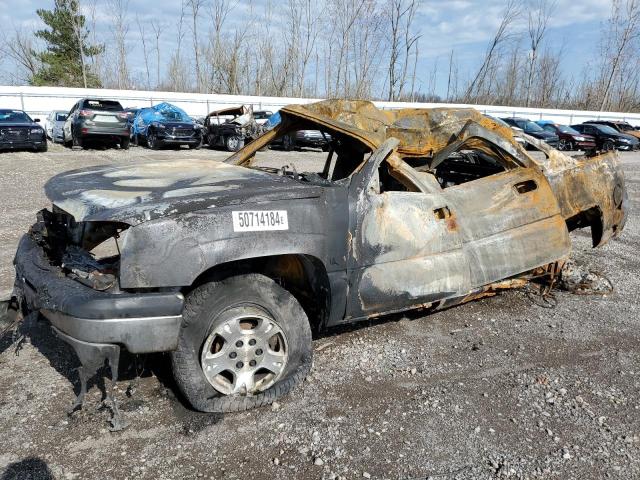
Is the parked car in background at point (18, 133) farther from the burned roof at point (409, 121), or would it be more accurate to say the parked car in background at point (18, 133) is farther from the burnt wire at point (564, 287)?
the burnt wire at point (564, 287)

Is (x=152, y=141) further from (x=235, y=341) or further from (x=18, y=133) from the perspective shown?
(x=235, y=341)

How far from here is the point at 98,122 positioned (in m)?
16.8

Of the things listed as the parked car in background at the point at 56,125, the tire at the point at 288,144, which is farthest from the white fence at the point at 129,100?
the tire at the point at 288,144

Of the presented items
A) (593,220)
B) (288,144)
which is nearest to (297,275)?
(593,220)

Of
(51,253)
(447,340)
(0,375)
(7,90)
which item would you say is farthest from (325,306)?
(7,90)

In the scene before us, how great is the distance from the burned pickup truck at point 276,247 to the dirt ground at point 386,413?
295mm

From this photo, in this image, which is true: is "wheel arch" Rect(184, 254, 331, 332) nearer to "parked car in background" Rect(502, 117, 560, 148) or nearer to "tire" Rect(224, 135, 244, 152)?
"tire" Rect(224, 135, 244, 152)

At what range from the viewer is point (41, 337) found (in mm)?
3879

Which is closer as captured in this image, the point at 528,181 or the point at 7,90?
the point at 528,181

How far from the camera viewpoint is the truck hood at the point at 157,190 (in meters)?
2.70

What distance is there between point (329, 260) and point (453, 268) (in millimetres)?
1068

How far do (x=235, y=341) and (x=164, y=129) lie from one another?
16.9 meters

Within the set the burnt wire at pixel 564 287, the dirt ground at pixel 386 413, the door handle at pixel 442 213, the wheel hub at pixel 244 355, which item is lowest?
the dirt ground at pixel 386 413

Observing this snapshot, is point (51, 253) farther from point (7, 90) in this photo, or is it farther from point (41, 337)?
point (7, 90)
